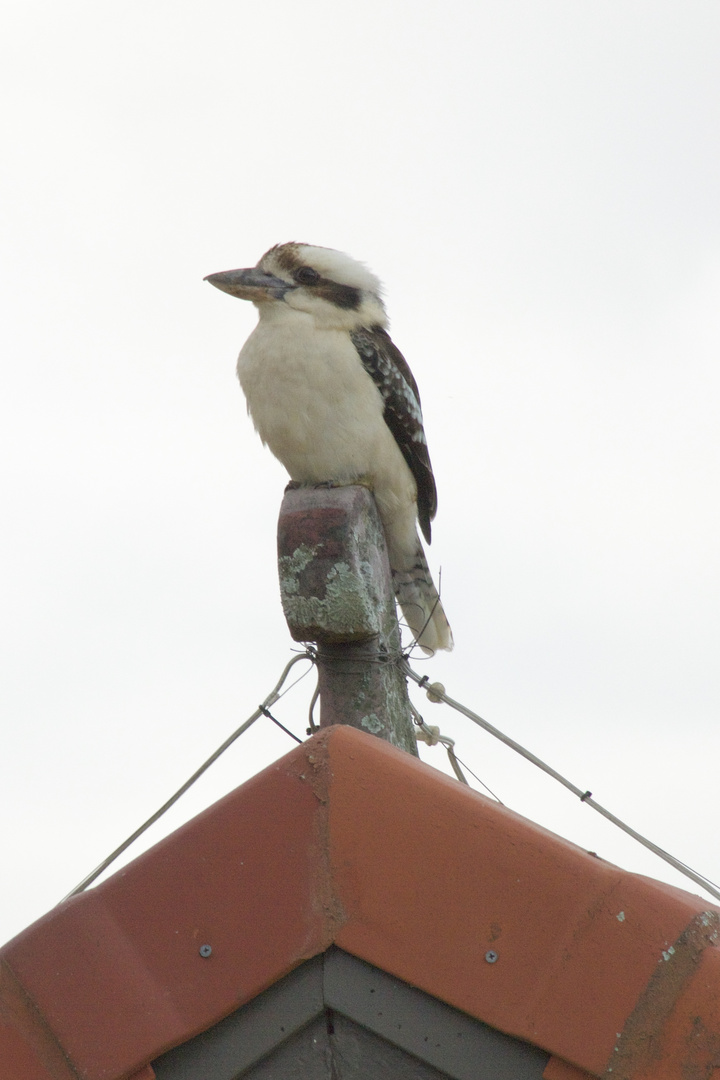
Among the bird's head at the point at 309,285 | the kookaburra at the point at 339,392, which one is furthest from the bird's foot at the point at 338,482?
the bird's head at the point at 309,285

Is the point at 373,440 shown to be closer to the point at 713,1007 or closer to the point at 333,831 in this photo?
the point at 333,831

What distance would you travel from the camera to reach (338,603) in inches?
117

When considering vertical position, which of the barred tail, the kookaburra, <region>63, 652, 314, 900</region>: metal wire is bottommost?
<region>63, 652, 314, 900</region>: metal wire

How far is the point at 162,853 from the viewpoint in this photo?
6.63 ft

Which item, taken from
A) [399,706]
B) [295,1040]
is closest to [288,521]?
[399,706]

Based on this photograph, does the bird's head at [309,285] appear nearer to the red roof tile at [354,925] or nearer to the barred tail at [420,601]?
the barred tail at [420,601]

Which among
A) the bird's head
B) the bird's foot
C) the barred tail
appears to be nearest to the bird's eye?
the bird's head

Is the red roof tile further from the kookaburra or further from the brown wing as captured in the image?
the brown wing

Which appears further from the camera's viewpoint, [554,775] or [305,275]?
[305,275]

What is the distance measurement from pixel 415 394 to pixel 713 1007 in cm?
346

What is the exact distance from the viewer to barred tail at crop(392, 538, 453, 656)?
4676mm

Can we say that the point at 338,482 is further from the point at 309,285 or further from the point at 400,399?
the point at 309,285

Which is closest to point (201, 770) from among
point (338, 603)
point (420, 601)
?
point (338, 603)

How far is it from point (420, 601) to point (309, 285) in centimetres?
132
